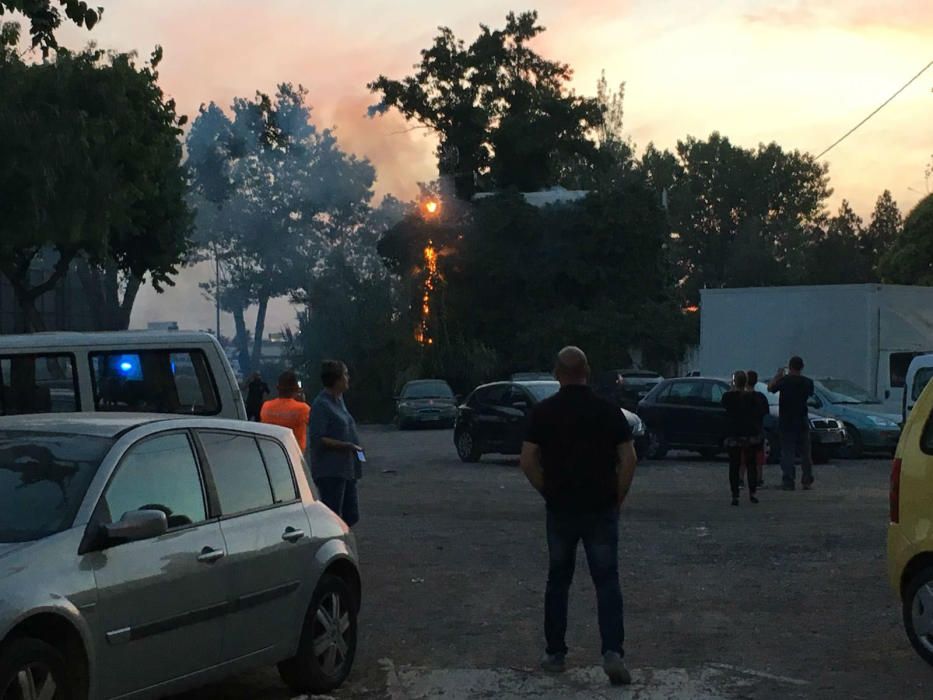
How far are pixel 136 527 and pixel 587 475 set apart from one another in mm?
2669

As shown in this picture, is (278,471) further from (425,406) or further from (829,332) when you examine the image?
(425,406)

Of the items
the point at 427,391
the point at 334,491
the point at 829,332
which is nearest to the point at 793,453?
the point at 334,491

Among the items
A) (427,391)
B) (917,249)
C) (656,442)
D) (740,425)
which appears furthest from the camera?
(917,249)

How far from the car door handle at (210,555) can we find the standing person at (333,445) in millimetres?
4754

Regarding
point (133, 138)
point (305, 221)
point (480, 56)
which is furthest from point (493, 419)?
point (305, 221)

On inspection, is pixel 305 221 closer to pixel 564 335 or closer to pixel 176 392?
pixel 564 335

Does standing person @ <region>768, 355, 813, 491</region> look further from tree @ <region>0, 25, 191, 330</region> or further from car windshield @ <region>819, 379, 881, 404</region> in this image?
tree @ <region>0, 25, 191, 330</region>

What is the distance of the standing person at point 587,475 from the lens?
26.8 feet

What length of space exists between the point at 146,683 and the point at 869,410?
23.1 m

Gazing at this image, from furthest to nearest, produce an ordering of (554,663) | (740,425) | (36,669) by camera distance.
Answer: (740,425) → (554,663) → (36,669)

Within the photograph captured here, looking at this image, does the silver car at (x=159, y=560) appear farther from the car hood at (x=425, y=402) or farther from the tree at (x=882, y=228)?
the tree at (x=882, y=228)

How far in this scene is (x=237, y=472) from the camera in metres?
7.63

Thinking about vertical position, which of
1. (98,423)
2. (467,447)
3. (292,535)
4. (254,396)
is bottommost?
(467,447)

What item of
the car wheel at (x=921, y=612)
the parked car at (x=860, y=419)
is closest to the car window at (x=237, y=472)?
the car wheel at (x=921, y=612)
